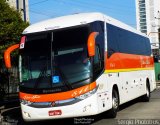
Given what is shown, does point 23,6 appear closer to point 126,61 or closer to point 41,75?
point 126,61

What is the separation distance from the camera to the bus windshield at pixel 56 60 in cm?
1172

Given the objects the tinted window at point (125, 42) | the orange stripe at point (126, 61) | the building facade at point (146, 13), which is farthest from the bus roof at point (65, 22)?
the building facade at point (146, 13)

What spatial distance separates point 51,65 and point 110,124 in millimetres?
2380

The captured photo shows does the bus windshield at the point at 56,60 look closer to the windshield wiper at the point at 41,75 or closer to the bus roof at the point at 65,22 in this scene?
the windshield wiper at the point at 41,75

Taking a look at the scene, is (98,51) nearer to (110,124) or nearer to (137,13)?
(110,124)

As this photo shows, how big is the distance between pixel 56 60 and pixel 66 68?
391 millimetres

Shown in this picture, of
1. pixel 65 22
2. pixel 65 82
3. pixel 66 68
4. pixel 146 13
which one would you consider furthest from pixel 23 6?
pixel 146 13

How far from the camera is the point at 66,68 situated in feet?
38.6

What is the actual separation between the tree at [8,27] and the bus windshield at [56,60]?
207 inches

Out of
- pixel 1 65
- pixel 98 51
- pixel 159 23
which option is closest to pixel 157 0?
pixel 159 23

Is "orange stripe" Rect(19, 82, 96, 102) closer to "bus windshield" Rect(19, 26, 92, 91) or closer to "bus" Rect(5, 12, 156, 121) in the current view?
"bus" Rect(5, 12, 156, 121)

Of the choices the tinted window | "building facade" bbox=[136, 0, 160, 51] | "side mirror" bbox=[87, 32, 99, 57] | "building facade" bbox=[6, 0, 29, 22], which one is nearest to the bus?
"side mirror" bbox=[87, 32, 99, 57]

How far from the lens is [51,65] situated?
39.1 ft

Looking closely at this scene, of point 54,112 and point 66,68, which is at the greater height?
point 66,68
